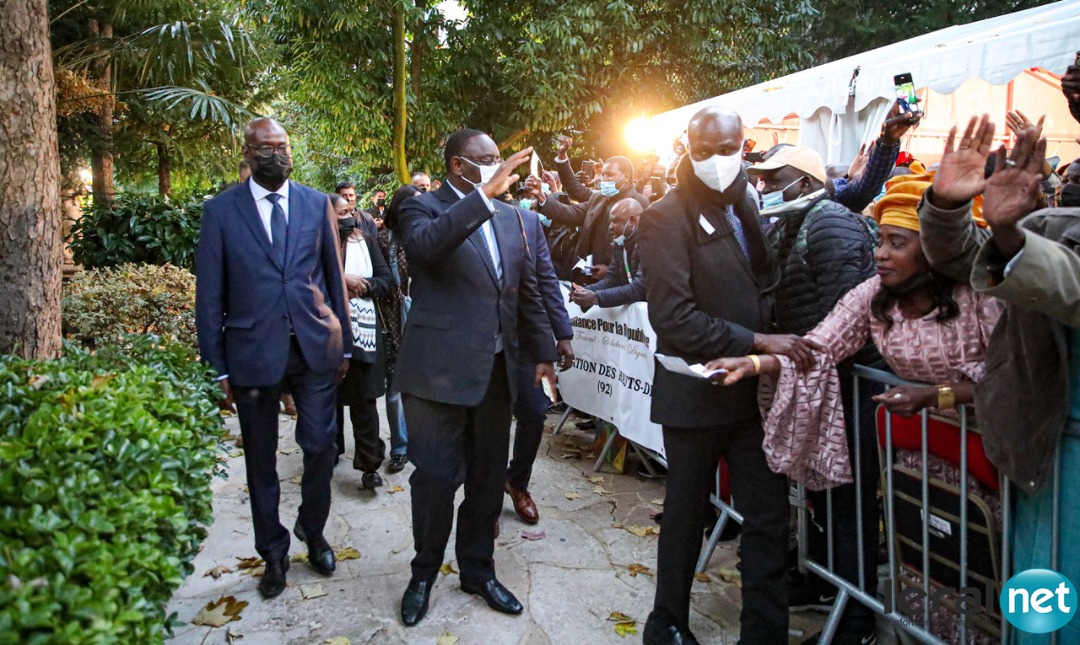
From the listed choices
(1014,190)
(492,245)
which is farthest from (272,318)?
(1014,190)

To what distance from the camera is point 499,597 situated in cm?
383

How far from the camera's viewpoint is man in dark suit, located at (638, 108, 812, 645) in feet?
9.93

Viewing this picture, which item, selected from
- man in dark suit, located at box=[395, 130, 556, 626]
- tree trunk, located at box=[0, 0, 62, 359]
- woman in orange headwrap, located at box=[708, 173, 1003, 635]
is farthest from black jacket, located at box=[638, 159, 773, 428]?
tree trunk, located at box=[0, 0, 62, 359]

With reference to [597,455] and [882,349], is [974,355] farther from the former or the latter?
[597,455]

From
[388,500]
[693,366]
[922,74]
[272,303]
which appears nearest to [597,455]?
[388,500]

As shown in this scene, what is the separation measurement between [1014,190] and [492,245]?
222cm

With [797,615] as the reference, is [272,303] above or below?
above

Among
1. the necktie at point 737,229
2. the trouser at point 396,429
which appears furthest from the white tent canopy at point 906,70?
the trouser at point 396,429

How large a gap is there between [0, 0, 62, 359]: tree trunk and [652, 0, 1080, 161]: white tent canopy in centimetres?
431

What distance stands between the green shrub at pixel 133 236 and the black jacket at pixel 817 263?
8908 mm

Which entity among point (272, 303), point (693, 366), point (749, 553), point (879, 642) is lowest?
point (879, 642)

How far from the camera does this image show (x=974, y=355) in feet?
9.11

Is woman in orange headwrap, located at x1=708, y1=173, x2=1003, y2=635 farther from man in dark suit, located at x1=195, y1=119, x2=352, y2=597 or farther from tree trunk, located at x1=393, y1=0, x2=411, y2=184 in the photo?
tree trunk, located at x1=393, y1=0, x2=411, y2=184

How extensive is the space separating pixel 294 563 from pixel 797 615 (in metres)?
2.63
